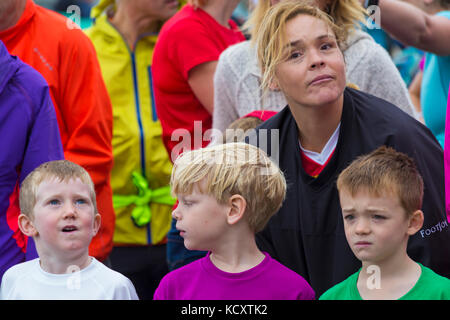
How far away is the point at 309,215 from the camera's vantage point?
2.96 meters

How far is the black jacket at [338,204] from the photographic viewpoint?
2857 millimetres

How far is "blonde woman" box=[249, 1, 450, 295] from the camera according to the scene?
2883mm

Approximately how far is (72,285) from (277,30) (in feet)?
3.71

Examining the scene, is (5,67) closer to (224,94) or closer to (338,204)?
(224,94)

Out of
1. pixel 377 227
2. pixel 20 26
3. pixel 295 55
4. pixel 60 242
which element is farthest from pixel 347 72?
pixel 60 242

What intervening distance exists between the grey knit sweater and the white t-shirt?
127cm

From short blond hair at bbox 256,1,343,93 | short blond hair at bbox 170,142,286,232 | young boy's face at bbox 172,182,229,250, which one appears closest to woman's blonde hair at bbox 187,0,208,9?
short blond hair at bbox 256,1,343,93

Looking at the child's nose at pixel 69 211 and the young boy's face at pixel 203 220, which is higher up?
the child's nose at pixel 69 211

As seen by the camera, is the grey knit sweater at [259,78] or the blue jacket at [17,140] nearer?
the blue jacket at [17,140]

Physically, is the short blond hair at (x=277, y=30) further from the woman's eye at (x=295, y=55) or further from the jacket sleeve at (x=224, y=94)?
the jacket sleeve at (x=224, y=94)

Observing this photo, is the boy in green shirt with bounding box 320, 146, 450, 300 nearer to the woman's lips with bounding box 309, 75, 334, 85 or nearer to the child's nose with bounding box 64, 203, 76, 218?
the woman's lips with bounding box 309, 75, 334, 85

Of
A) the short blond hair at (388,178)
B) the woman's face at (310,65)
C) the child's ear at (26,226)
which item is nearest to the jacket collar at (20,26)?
the child's ear at (26,226)

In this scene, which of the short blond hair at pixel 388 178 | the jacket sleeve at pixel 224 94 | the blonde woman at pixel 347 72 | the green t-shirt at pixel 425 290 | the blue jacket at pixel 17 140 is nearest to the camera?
the green t-shirt at pixel 425 290

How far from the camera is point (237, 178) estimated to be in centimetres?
272
